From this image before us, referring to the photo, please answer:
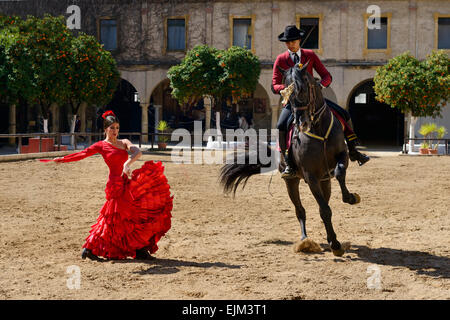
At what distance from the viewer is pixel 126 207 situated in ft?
20.7

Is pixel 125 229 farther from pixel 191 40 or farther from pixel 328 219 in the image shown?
pixel 191 40

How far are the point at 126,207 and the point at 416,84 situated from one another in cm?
1847

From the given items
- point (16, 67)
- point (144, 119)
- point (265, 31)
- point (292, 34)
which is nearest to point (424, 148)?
point (265, 31)

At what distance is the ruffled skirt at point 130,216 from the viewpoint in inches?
250

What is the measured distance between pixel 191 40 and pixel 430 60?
12.8 meters

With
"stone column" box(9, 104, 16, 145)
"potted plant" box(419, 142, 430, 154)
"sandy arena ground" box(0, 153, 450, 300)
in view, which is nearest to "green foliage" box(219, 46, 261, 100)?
"potted plant" box(419, 142, 430, 154)

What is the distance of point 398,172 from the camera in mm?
16203

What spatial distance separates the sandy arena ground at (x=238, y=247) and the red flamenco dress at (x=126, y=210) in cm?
22

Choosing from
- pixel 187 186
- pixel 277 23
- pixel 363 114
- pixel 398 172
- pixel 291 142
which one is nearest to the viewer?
pixel 291 142

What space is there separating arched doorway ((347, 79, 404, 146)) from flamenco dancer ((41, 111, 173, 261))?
27915 mm

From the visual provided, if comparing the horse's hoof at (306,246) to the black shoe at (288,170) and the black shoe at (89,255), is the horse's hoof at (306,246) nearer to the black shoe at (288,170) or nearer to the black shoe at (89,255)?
the black shoe at (288,170)

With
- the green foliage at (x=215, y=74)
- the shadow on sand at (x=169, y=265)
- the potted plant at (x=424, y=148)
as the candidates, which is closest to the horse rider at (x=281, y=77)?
the shadow on sand at (x=169, y=265)

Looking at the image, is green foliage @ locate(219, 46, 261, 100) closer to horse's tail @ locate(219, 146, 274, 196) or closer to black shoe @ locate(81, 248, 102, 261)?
horse's tail @ locate(219, 146, 274, 196)
